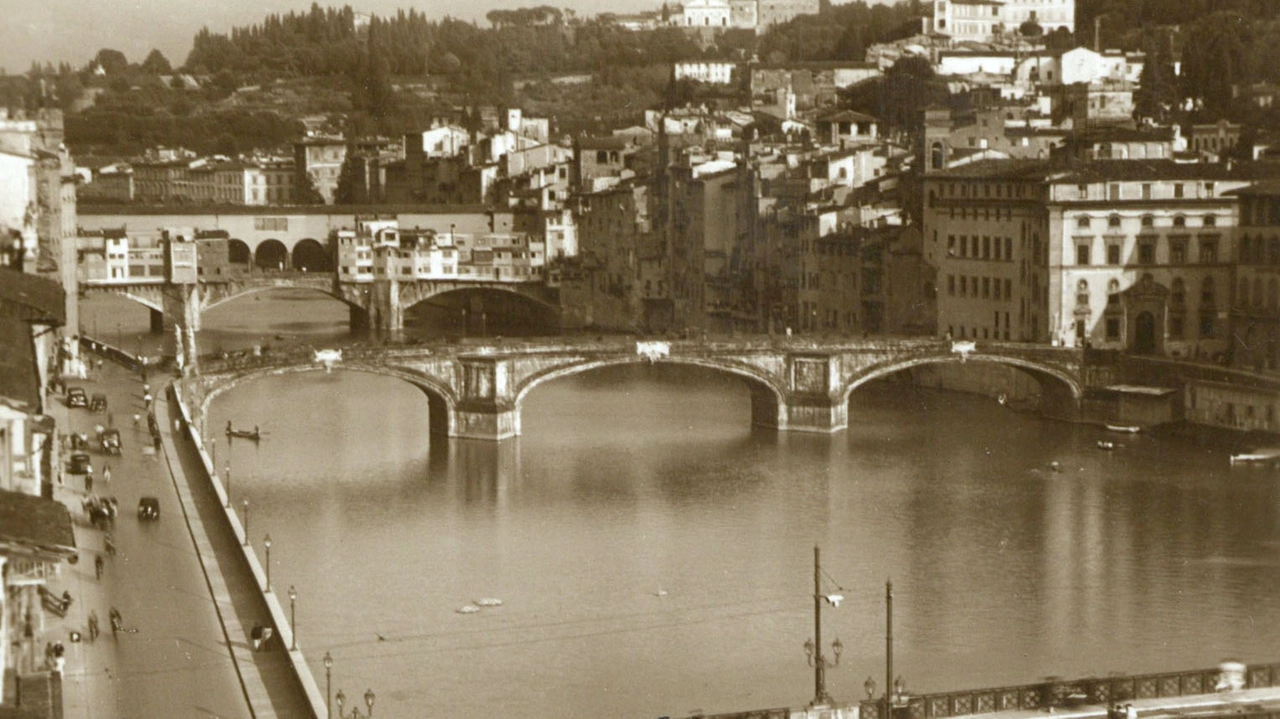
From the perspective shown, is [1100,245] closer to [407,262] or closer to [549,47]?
[407,262]

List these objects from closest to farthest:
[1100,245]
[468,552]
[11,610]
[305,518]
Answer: [11,610]
[468,552]
[305,518]
[1100,245]

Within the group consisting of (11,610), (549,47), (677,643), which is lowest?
(677,643)

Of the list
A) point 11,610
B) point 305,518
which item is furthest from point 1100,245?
point 11,610

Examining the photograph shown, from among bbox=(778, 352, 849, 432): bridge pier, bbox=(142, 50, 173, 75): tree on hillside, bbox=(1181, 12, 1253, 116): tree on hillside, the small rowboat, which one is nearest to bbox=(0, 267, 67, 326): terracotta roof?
bbox=(778, 352, 849, 432): bridge pier

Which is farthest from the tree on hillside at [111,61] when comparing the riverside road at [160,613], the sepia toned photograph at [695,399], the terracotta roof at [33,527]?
the terracotta roof at [33,527]

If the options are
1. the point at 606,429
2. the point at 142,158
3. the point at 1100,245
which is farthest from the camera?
the point at 142,158

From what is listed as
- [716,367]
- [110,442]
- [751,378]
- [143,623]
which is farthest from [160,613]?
[751,378]
